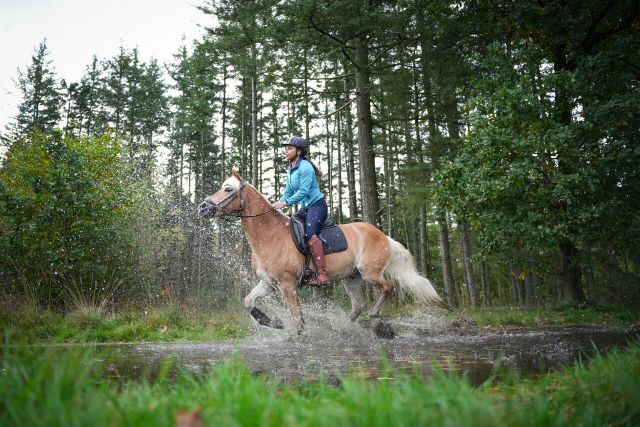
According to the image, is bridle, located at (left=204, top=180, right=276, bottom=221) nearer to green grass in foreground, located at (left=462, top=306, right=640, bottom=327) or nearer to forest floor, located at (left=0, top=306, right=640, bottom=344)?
forest floor, located at (left=0, top=306, right=640, bottom=344)

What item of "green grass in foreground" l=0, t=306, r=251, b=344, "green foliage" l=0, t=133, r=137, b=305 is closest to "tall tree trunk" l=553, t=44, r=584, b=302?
"green grass in foreground" l=0, t=306, r=251, b=344

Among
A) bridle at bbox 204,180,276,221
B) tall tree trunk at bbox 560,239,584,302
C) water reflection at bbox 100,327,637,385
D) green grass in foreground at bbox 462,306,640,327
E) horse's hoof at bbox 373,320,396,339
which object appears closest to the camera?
water reflection at bbox 100,327,637,385

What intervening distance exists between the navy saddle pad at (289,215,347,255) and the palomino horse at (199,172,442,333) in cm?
11

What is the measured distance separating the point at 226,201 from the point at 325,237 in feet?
6.34

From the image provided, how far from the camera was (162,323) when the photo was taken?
32.4ft

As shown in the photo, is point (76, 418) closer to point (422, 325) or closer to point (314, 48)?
point (422, 325)

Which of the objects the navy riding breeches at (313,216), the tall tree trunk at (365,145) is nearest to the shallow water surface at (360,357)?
the navy riding breeches at (313,216)

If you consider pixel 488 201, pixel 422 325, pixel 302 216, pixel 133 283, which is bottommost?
pixel 422 325

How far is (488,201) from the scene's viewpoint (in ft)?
39.4

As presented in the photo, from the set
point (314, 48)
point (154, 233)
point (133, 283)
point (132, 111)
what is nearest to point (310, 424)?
point (133, 283)

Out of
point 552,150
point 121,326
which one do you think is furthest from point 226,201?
point 552,150

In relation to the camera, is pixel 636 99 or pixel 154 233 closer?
pixel 636 99

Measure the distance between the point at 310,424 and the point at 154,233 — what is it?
17.0m

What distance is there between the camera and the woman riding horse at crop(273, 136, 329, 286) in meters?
7.84
